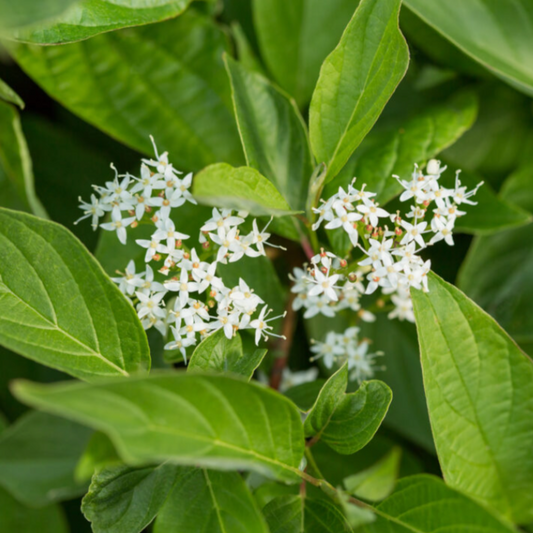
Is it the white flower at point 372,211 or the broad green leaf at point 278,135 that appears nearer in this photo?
the white flower at point 372,211

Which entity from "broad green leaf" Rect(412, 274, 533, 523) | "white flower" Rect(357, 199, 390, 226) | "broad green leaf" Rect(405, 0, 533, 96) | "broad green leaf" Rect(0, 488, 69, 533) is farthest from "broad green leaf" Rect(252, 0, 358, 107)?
"broad green leaf" Rect(0, 488, 69, 533)

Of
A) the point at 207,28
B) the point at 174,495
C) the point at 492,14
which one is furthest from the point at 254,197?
the point at 492,14

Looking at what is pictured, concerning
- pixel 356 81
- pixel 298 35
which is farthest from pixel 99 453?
pixel 298 35

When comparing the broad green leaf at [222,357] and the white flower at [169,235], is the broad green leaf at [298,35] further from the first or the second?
the broad green leaf at [222,357]

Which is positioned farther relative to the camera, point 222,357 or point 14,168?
point 14,168

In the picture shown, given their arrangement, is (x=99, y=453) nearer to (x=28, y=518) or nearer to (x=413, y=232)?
(x=413, y=232)

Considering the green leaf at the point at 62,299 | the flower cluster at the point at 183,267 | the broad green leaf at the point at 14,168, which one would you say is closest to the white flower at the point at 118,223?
the flower cluster at the point at 183,267

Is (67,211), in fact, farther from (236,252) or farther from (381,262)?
(381,262)
